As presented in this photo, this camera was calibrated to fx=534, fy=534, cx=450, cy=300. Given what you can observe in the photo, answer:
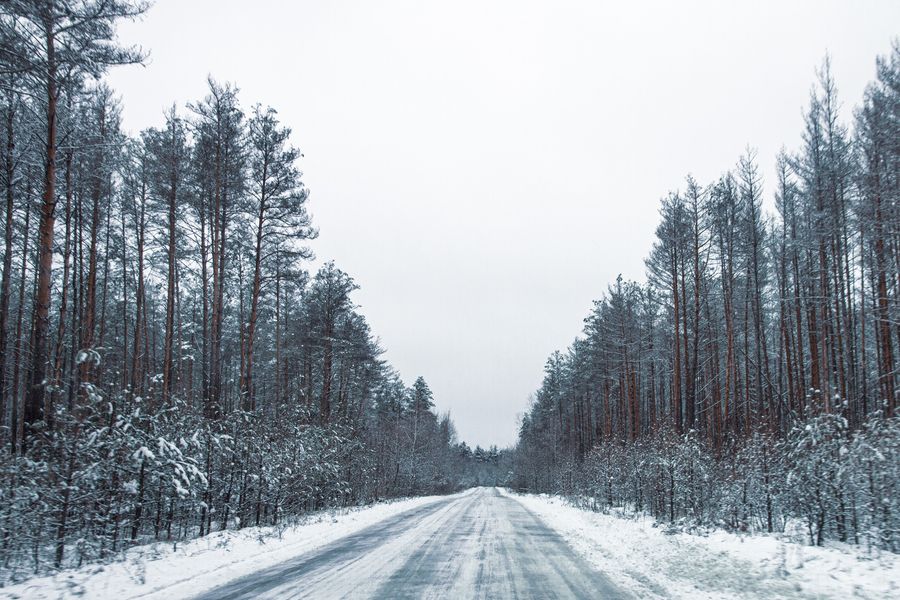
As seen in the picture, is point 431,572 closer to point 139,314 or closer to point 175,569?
point 175,569

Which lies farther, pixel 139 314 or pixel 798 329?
pixel 798 329

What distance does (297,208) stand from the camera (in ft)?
61.4

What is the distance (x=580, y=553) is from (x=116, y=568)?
26.2 ft

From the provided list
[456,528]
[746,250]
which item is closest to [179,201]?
[456,528]

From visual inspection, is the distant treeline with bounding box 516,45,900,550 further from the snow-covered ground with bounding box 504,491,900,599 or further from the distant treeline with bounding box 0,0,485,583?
the distant treeline with bounding box 0,0,485,583

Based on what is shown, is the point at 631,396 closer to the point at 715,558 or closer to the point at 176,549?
the point at 715,558

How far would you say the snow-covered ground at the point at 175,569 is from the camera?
21.8 feet

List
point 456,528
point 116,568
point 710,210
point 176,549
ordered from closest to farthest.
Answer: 1. point 116,568
2. point 176,549
3. point 456,528
4. point 710,210

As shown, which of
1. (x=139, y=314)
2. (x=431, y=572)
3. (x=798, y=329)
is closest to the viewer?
(x=431, y=572)

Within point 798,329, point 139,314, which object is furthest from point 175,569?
point 798,329

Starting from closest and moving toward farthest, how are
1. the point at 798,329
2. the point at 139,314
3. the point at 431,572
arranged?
the point at 431,572 → the point at 139,314 → the point at 798,329

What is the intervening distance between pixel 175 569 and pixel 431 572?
3.91 m

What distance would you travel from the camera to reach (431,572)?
815 cm

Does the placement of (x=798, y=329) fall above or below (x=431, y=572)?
above
